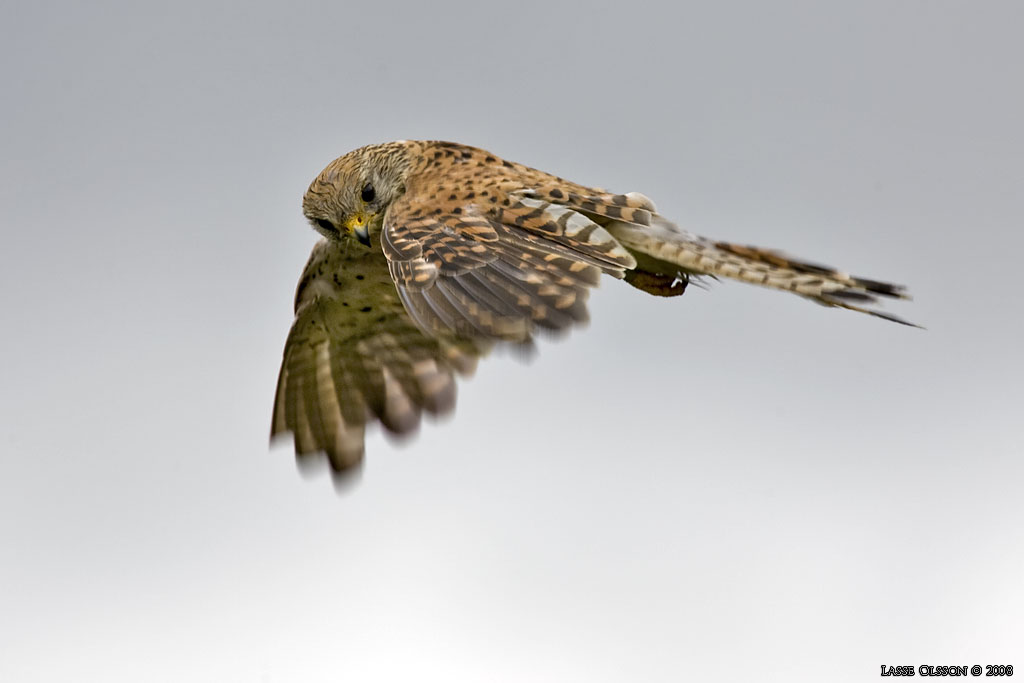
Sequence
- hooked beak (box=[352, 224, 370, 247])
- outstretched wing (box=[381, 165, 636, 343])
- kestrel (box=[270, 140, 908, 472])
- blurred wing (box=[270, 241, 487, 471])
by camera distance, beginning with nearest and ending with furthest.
Result: outstretched wing (box=[381, 165, 636, 343])
kestrel (box=[270, 140, 908, 472])
hooked beak (box=[352, 224, 370, 247])
blurred wing (box=[270, 241, 487, 471])

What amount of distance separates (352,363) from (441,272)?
1.89 metres

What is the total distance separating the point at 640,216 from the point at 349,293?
179 centimetres

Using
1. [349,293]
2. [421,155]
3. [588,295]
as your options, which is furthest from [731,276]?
[349,293]

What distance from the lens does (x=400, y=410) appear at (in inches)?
247

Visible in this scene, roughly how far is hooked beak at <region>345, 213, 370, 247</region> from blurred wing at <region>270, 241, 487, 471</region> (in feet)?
0.76

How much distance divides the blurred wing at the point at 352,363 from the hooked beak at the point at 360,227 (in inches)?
9.1

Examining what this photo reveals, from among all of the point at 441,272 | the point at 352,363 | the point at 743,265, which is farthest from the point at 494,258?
the point at 352,363

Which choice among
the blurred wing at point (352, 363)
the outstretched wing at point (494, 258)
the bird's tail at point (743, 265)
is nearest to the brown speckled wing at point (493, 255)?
the outstretched wing at point (494, 258)

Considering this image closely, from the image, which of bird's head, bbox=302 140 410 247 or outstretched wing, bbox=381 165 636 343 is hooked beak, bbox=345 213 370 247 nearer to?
bird's head, bbox=302 140 410 247

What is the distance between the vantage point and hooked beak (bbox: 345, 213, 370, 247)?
19.9 feet

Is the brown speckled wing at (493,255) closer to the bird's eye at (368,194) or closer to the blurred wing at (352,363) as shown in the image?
the bird's eye at (368,194)

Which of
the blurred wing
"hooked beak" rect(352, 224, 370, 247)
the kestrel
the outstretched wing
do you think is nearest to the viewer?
the outstretched wing

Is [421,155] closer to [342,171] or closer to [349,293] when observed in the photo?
[342,171]

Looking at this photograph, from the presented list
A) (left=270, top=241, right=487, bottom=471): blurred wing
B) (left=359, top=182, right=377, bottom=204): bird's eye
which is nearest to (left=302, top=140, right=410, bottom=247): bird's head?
(left=359, top=182, right=377, bottom=204): bird's eye
